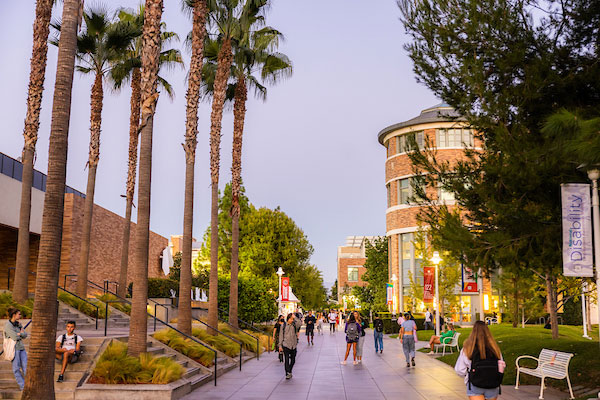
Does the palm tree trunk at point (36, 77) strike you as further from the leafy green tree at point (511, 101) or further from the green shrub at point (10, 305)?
the leafy green tree at point (511, 101)

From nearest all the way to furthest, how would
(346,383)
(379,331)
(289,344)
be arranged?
(346,383)
(289,344)
(379,331)

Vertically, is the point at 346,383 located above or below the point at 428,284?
below

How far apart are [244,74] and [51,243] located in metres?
19.0

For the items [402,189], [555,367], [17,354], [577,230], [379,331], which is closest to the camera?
[577,230]

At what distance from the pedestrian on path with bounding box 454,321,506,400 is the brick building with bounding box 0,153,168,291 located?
25.5 metres

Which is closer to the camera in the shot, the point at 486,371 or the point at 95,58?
the point at 486,371

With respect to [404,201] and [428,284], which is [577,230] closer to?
[428,284]

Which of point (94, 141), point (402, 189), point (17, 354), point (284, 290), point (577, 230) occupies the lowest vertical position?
point (17, 354)

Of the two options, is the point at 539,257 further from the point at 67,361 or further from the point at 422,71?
the point at 67,361

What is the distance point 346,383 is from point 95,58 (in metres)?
19.8

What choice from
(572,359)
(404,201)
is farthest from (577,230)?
(404,201)

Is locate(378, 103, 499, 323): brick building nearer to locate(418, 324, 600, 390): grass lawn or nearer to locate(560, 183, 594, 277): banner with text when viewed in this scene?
locate(418, 324, 600, 390): grass lawn

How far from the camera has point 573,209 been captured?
486 inches

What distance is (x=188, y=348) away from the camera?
18172 millimetres
